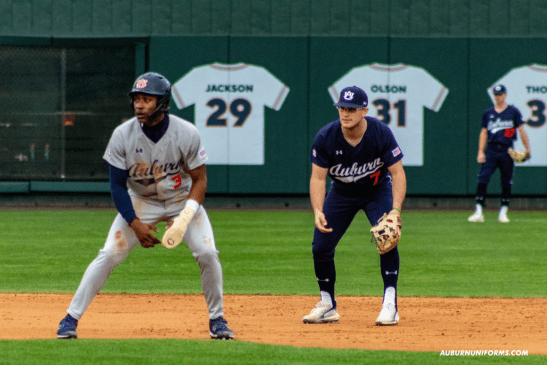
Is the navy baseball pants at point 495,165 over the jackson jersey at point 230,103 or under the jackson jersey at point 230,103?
under

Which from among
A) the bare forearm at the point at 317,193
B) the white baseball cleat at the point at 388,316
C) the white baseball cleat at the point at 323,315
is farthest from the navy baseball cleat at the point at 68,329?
the white baseball cleat at the point at 388,316

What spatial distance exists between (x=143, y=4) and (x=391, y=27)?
18.5ft

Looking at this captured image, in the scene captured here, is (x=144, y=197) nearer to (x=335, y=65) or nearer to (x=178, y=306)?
(x=178, y=306)

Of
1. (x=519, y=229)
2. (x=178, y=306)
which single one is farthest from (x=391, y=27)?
(x=178, y=306)

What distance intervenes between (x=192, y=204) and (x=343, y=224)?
1504 mm

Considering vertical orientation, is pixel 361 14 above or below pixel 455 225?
above

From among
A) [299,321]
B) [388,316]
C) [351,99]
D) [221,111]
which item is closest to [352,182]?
[351,99]

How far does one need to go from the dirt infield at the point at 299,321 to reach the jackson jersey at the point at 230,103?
11.1 metres

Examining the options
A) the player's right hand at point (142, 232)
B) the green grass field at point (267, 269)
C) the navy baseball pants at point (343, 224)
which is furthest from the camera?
the navy baseball pants at point (343, 224)

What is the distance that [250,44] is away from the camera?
19.4m

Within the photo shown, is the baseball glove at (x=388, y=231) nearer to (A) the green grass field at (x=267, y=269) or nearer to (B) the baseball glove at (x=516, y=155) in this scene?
(A) the green grass field at (x=267, y=269)

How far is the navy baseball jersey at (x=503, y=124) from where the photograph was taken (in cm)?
1533

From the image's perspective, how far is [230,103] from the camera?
1942 cm

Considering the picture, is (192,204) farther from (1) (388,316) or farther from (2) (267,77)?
(2) (267,77)
